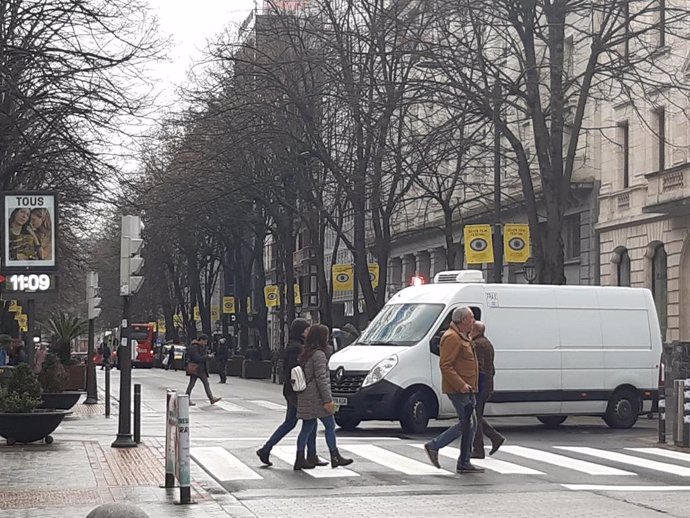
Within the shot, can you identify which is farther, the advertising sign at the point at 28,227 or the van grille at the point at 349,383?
the advertising sign at the point at 28,227

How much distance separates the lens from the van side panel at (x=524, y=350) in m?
22.8

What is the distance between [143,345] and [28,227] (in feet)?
241

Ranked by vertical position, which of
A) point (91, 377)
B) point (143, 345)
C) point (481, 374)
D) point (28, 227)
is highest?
point (28, 227)

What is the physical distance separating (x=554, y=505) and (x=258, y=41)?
37.7m

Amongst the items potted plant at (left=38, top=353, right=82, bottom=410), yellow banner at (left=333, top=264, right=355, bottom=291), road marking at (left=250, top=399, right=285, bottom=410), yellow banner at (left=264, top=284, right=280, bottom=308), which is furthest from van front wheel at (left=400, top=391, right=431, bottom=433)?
yellow banner at (left=264, top=284, right=280, bottom=308)

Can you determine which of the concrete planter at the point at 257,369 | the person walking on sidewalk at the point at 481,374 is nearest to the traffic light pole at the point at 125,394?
the person walking on sidewalk at the point at 481,374

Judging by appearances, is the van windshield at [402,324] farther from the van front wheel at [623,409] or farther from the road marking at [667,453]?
the road marking at [667,453]

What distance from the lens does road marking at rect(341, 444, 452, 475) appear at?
1586 cm

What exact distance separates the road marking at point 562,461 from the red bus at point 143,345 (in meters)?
75.7

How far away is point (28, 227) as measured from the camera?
23.4 m

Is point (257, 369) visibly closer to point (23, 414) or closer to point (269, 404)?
point (269, 404)

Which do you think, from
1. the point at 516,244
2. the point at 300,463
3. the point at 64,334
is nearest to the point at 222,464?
the point at 300,463

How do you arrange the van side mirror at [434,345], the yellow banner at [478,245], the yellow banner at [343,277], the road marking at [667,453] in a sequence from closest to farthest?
the road marking at [667,453], the van side mirror at [434,345], the yellow banner at [478,245], the yellow banner at [343,277]

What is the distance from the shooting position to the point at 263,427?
24219 mm
